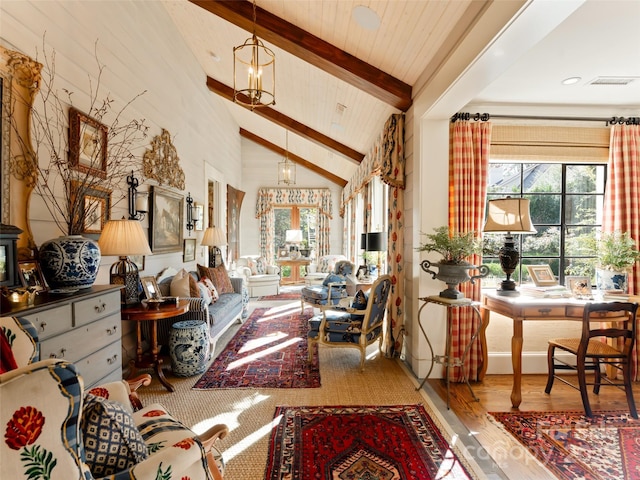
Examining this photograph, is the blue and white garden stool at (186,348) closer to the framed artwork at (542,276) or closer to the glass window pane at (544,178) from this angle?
the framed artwork at (542,276)

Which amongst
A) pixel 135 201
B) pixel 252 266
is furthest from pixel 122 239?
pixel 252 266

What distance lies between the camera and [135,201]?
11.2ft

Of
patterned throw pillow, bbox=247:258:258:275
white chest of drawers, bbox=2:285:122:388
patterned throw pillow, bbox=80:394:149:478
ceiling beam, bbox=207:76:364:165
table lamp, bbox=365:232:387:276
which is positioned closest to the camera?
patterned throw pillow, bbox=80:394:149:478

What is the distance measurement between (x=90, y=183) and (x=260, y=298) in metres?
5.13

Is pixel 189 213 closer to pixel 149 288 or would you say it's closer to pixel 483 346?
pixel 149 288

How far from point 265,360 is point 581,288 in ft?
10.4

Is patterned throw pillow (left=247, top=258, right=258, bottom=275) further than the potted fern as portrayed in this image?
Yes

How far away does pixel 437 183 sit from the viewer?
10.5 feet

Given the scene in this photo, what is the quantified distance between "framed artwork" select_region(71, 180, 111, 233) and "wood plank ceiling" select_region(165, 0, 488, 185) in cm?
221

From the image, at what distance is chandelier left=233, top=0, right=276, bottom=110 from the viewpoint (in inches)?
92.1

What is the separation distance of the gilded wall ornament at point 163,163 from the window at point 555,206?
3.81 metres

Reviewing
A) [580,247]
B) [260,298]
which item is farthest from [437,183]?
[260,298]

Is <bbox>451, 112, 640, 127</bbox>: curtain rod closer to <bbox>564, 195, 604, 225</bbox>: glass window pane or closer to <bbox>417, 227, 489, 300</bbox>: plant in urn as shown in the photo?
<bbox>564, 195, 604, 225</bbox>: glass window pane

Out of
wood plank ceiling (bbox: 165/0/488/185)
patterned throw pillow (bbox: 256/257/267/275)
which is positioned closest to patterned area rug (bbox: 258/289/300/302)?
patterned throw pillow (bbox: 256/257/267/275)
